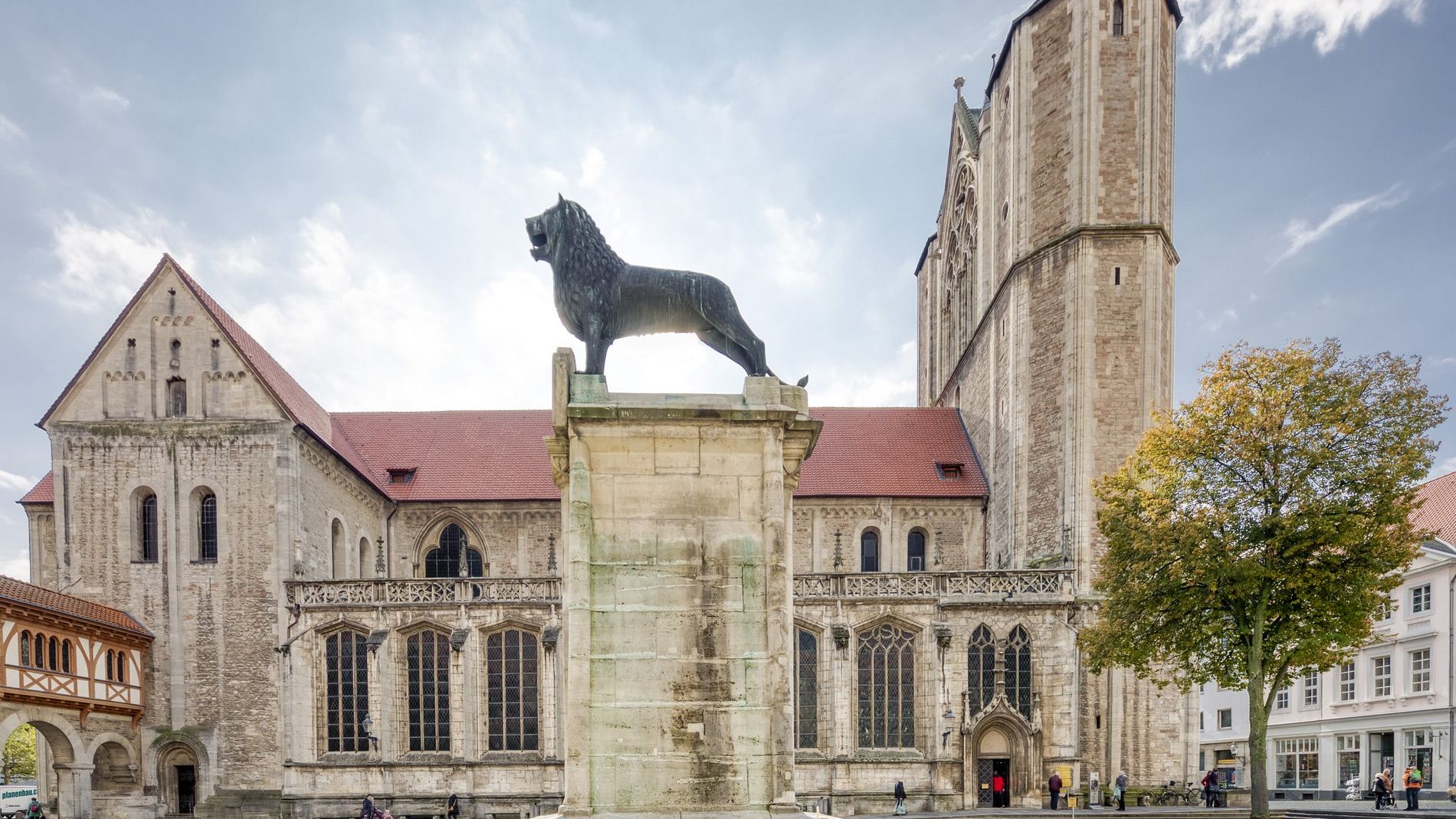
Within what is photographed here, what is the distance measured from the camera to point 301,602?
26.4 meters

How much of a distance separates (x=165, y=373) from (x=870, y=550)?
23.8m

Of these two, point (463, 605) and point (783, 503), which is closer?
point (783, 503)

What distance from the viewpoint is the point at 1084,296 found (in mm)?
28453

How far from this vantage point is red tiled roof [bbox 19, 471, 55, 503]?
30.2 m

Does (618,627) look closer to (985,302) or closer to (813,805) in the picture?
(813,805)

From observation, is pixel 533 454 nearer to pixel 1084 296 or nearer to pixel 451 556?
pixel 451 556

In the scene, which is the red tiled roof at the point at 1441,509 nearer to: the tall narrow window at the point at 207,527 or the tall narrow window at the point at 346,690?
the tall narrow window at the point at 346,690

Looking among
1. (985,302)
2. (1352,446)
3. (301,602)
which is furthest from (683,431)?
Result: (985,302)

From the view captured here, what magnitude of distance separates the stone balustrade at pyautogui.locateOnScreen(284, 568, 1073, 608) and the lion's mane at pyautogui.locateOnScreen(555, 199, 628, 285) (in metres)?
21.0

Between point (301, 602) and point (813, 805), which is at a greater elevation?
point (301, 602)

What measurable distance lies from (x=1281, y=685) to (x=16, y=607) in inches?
1142

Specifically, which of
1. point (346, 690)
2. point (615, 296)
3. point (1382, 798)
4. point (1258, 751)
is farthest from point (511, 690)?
point (1382, 798)

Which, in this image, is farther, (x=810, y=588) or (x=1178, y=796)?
(x=810, y=588)

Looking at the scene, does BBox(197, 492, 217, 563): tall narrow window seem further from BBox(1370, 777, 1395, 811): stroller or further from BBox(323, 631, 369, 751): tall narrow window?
BBox(1370, 777, 1395, 811): stroller
